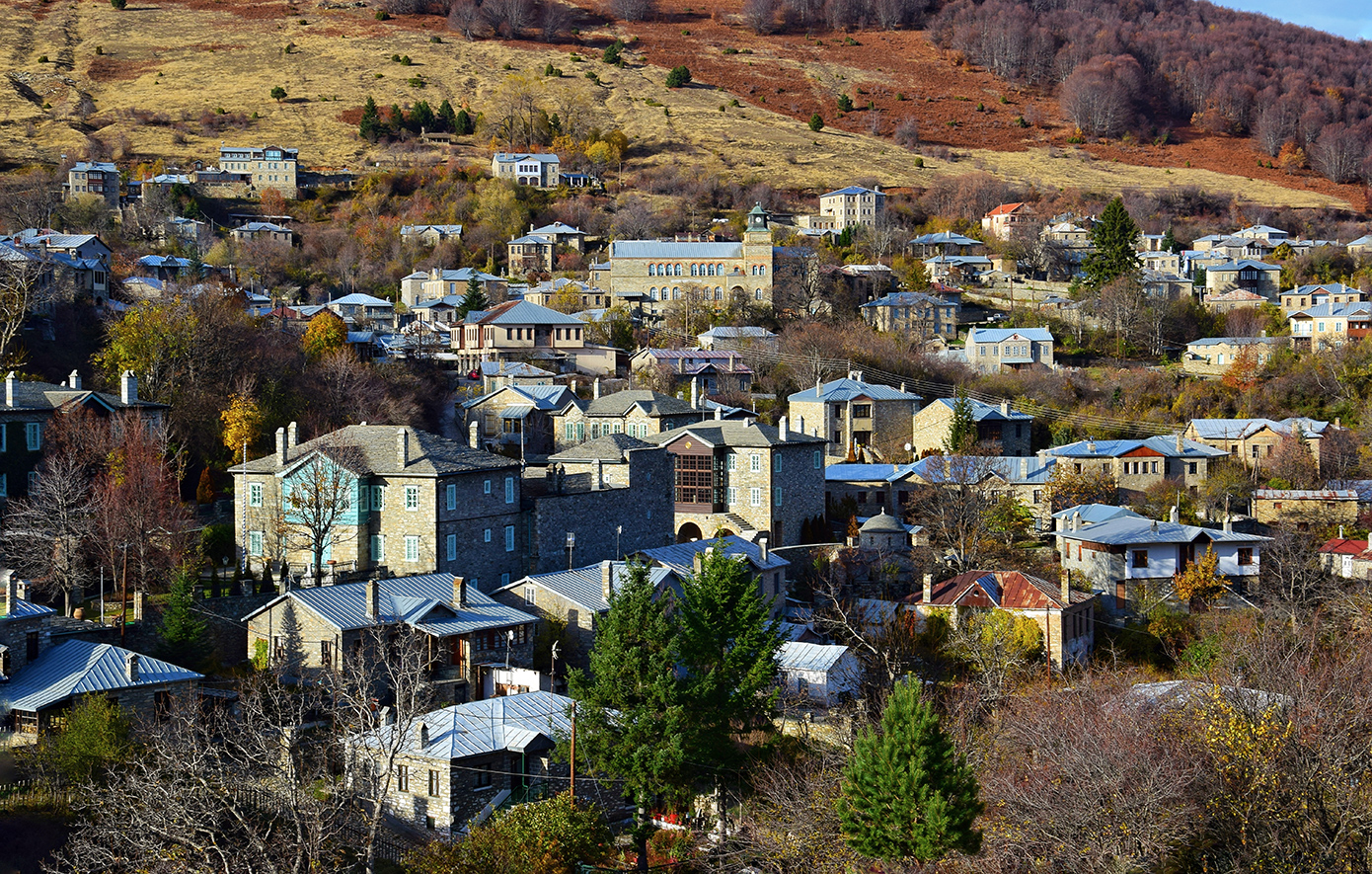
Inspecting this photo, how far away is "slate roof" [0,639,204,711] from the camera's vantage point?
2780cm

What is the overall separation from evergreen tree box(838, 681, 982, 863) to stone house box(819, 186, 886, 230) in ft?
295

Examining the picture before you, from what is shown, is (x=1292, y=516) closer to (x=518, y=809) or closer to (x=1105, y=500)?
(x=1105, y=500)

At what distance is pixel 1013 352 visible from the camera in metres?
81.0

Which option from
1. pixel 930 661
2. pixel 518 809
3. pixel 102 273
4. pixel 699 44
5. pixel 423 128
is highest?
pixel 699 44

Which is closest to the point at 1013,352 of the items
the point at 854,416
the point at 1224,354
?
the point at 1224,354

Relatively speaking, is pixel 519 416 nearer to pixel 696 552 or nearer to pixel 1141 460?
pixel 696 552

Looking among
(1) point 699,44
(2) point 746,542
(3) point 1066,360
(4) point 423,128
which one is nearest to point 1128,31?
(1) point 699,44

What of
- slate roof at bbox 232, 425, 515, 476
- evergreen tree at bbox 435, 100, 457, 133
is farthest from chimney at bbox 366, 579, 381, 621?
evergreen tree at bbox 435, 100, 457, 133

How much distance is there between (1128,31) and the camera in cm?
17975

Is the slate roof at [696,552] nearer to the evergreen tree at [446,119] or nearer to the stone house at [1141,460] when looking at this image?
the stone house at [1141,460]

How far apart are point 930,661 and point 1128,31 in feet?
518

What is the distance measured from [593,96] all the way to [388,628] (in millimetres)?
118524

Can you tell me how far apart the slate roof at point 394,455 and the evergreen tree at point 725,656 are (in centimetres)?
875

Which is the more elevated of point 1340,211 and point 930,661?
point 1340,211
